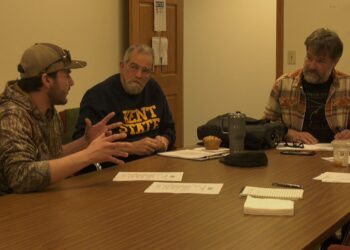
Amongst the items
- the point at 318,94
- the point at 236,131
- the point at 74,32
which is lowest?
the point at 236,131

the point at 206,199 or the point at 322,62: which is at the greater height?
the point at 322,62

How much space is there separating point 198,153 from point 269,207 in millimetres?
1121

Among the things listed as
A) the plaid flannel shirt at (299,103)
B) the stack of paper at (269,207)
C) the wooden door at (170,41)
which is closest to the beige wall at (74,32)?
the wooden door at (170,41)

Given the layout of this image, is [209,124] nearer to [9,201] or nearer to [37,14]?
[9,201]

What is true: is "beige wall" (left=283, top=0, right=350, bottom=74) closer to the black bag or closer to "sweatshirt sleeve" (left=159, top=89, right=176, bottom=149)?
the black bag

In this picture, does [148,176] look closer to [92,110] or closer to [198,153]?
[198,153]

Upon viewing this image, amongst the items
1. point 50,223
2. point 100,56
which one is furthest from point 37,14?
point 50,223

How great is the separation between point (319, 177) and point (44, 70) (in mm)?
Answer: 1203

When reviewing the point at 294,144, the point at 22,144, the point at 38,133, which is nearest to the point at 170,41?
the point at 294,144

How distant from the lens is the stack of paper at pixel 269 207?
182cm

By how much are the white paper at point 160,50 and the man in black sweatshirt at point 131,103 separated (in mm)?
1897

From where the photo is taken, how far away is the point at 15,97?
91.7 inches

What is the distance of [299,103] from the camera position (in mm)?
3486

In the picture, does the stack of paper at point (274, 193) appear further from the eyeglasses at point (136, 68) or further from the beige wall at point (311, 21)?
the beige wall at point (311, 21)
